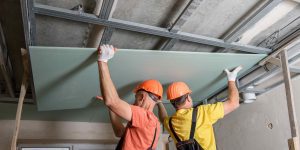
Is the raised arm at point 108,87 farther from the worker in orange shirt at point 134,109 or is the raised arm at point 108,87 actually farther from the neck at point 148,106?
the neck at point 148,106

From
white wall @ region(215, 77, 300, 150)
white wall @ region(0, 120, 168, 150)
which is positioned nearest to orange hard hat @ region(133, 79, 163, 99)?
white wall @ region(215, 77, 300, 150)

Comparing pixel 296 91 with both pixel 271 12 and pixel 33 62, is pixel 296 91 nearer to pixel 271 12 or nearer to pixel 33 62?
pixel 271 12

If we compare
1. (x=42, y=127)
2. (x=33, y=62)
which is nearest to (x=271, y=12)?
(x=33, y=62)

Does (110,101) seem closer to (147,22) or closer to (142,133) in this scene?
(142,133)

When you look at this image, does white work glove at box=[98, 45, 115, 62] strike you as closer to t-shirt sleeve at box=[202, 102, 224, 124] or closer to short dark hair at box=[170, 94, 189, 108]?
short dark hair at box=[170, 94, 189, 108]

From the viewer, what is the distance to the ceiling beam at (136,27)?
184cm

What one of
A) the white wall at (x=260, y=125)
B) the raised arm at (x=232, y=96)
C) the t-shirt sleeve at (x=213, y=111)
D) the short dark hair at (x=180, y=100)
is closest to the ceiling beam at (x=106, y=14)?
the short dark hair at (x=180, y=100)

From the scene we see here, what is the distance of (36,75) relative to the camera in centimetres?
223

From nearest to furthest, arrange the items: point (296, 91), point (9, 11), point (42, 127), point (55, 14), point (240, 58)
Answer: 1. point (55, 14)
2. point (9, 11)
3. point (240, 58)
4. point (296, 91)
5. point (42, 127)

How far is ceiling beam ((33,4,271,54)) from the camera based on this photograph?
6.05ft

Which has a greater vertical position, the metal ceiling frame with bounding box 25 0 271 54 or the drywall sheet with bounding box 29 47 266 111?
the metal ceiling frame with bounding box 25 0 271 54

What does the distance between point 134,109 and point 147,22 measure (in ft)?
2.10

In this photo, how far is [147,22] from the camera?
212cm

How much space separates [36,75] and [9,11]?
514mm
